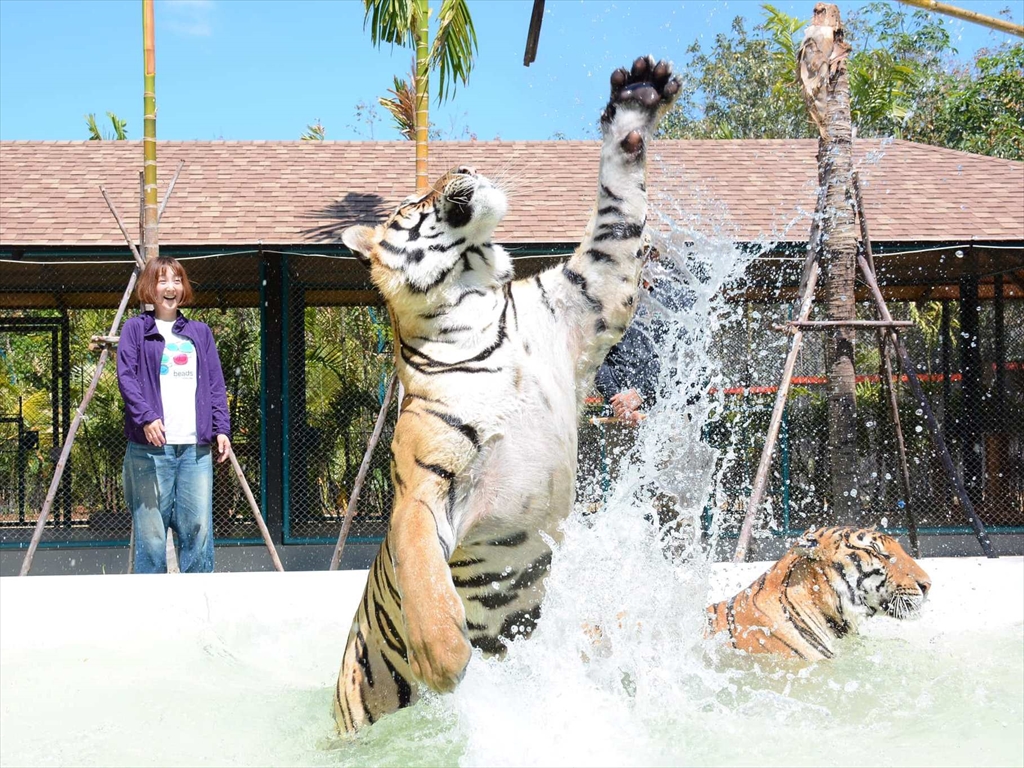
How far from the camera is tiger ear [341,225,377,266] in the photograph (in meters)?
2.76

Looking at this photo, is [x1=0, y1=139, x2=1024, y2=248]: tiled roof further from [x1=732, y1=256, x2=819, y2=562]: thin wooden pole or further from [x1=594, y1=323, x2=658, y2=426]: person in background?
[x1=594, y1=323, x2=658, y2=426]: person in background

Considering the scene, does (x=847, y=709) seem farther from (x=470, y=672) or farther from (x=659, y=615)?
(x=470, y=672)

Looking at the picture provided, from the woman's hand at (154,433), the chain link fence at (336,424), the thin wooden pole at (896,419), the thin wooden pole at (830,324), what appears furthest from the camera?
the chain link fence at (336,424)

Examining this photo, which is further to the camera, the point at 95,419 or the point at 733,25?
the point at 733,25

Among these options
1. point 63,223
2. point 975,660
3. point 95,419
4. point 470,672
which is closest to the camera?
point 470,672

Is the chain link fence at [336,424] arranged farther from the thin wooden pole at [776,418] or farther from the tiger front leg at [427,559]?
the tiger front leg at [427,559]

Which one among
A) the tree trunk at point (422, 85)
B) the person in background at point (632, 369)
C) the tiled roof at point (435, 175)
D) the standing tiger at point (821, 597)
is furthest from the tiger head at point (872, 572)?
the tree trunk at point (422, 85)

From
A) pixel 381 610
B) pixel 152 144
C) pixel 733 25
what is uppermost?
pixel 733 25

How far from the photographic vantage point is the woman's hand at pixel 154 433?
502cm

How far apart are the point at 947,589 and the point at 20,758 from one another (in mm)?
3369

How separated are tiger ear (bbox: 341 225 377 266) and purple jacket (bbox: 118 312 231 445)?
2.67 meters

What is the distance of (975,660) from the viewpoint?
3.89 m

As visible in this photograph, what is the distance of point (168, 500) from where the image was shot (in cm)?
520

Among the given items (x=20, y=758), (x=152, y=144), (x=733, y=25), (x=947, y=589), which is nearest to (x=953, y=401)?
(x=947, y=589)
